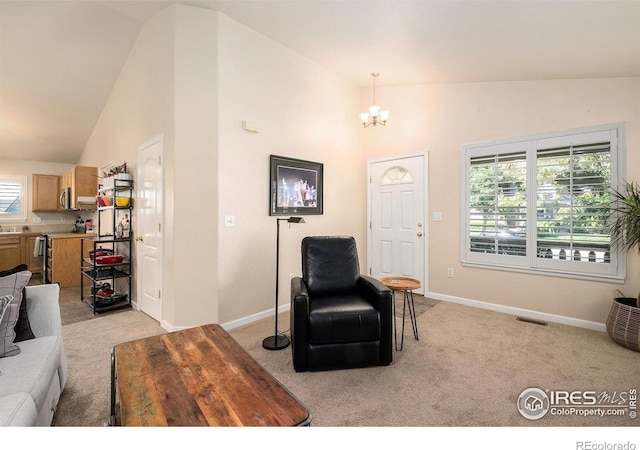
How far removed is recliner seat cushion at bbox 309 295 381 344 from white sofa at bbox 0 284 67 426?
1.51 metres

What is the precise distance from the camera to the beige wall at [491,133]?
302 centimetres

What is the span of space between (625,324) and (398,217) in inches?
104

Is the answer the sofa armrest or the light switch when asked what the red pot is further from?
the light switch

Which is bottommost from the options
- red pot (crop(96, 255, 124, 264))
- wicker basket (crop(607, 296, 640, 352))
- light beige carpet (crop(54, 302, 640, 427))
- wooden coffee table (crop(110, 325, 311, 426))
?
light beige carpet (crop(54, 302, 640, 427))

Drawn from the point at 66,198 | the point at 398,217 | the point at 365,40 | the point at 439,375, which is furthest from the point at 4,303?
the point at 66,198

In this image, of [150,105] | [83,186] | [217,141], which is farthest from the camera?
[83,186]

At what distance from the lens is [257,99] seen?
343 cm

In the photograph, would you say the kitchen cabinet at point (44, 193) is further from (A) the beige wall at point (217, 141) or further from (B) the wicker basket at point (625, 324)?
(B) the wicker basket at point (625, 324)

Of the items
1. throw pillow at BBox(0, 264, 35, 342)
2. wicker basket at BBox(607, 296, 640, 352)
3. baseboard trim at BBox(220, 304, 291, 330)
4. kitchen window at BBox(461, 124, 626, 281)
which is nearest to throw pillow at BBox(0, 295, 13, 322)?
throw pillow at BBox(0, 264, 35, 342)

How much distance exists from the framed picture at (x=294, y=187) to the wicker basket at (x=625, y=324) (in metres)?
3.20

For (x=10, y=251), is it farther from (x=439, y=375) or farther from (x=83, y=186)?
(x=439, y=375)

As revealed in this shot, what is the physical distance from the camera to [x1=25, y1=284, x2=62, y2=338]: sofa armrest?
6.22 feet

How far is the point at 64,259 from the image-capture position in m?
5.02
